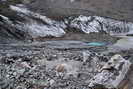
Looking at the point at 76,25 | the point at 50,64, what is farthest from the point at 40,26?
the point at 50,64

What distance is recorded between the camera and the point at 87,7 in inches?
374

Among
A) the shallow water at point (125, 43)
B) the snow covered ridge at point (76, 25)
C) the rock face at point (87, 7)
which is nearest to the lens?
the shallow water at point (125, 43)

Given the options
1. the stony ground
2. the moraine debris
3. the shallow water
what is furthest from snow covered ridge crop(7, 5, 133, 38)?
the moraine debris

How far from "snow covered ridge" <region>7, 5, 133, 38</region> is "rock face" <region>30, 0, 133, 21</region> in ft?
1.64

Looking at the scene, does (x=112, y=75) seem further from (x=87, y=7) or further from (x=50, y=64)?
(x=87, y=7)

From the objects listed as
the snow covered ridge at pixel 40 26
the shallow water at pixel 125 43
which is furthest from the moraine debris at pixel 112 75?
the snow covered ridge at pixel 40 26

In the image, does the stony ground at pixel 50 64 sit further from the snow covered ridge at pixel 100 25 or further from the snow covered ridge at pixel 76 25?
the snow covered ridge at pixel 100 25

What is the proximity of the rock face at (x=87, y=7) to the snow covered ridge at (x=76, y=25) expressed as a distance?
499mm

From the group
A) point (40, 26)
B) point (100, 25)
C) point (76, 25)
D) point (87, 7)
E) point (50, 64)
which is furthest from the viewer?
point (87, 7)

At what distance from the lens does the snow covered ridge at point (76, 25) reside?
24.1ft

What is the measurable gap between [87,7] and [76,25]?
201 centimetres

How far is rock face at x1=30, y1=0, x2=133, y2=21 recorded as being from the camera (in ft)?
28.3

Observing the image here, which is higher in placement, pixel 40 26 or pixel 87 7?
pixel 87 7

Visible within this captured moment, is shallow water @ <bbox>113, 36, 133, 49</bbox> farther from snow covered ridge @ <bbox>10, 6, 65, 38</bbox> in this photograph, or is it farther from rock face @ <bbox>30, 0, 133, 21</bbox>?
snow covered ridge @ <bbox>10, 6, 65, 38</bbox>
